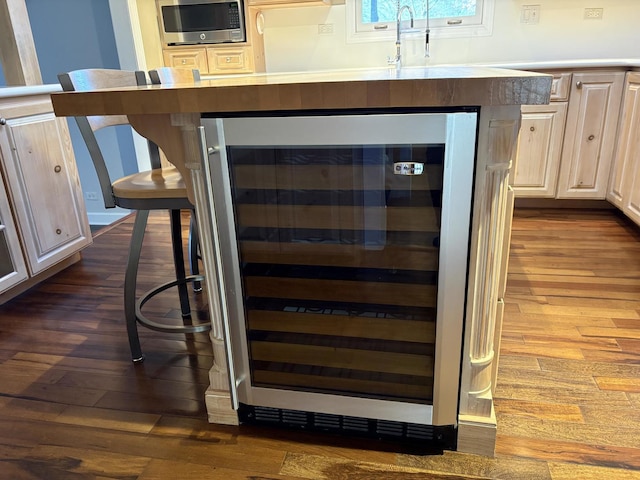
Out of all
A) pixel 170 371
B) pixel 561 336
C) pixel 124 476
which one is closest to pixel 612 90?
pixel 561 336

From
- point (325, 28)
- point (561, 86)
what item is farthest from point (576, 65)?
point (325, 28)

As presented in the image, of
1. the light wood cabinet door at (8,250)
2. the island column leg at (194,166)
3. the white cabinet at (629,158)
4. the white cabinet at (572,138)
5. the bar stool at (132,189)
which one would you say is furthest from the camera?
the white cabinet at (572,138)

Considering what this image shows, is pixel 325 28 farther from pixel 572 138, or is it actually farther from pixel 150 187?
pixel 150 187

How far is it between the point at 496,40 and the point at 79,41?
298cm

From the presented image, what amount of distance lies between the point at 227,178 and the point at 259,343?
0.46 meters

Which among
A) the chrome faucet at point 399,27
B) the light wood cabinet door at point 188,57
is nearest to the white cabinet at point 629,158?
the chrome faucet at point 399,27

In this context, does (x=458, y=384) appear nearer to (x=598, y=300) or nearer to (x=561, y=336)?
(x=561, y=336)

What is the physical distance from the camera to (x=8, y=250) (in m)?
2.12

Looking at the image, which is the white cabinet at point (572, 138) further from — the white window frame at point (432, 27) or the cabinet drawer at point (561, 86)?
the white window frame at point (432, 27)

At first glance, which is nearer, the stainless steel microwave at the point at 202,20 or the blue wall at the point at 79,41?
the stainless steel microwave at the point at 202,20

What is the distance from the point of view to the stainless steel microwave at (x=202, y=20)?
10.6 feet

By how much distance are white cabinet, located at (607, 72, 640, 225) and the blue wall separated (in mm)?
3287

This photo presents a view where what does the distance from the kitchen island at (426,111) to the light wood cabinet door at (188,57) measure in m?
2.49

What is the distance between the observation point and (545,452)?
4.04 ft
